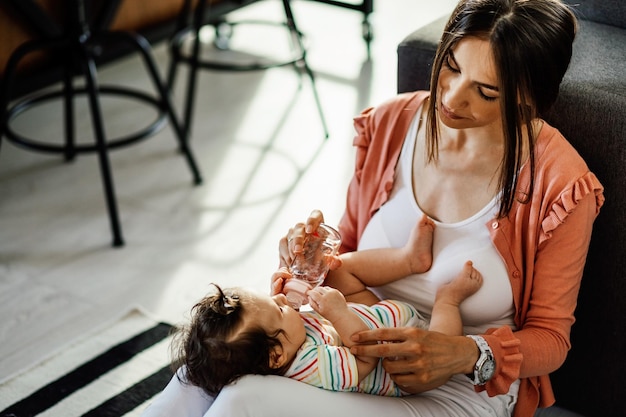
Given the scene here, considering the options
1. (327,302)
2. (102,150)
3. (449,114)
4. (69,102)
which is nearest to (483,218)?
(449,114)

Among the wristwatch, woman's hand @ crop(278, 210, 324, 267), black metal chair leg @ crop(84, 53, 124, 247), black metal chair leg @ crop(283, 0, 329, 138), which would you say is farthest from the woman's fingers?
black metal chair leg @ crop(283, 0, 329, 138)

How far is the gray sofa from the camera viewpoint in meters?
1.44

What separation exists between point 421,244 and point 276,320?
0.97 feet

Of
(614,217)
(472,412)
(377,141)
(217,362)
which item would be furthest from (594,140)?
(217,362)

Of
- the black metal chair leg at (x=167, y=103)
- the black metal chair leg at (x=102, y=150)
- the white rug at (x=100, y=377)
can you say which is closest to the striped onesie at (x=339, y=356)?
the white rug at (x=100, y=377)

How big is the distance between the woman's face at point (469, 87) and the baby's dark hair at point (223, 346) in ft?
1.49

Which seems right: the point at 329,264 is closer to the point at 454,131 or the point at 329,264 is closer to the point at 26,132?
the point at 454,131

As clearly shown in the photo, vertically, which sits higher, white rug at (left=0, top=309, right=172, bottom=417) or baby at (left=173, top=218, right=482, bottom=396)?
baby at (left=173, top=218, right=482, bottom=396)

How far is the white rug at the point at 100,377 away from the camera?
6.58ft

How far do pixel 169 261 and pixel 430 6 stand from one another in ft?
7.53

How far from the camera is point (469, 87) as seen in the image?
1354mm

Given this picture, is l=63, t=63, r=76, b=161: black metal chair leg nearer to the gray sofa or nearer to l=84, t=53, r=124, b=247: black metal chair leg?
l=84, t=53, r=124, b=247: black metal chair leg

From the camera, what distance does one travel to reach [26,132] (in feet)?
10.6

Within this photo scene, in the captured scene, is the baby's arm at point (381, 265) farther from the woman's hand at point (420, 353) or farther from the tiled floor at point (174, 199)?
the tiled floor at point (174, 199)
